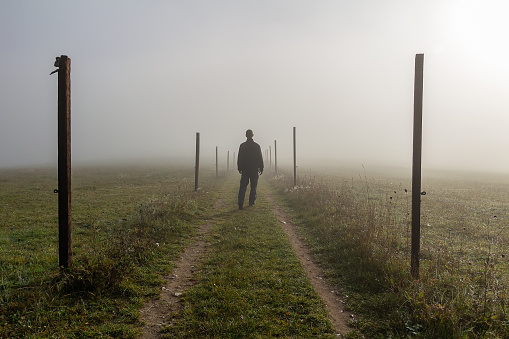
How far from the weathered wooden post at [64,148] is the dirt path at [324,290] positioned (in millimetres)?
4378

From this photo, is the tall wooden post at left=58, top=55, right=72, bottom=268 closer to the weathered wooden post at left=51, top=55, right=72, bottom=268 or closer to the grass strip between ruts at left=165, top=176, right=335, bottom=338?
the weathered wooden post at left=51, top=55, right=72, bottom=268

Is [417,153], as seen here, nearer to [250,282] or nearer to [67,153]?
[250,282]

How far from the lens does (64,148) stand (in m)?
4.97

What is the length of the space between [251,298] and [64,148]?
388 cm

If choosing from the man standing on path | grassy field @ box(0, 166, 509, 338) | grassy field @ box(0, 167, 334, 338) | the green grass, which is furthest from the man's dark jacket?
grassy field @ box(0, 167, 334, 338)

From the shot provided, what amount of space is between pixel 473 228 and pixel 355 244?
6.19 metres

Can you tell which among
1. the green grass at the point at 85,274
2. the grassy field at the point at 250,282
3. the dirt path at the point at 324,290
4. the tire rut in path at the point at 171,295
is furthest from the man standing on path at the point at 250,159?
the tire rut in path at the point at 171,295

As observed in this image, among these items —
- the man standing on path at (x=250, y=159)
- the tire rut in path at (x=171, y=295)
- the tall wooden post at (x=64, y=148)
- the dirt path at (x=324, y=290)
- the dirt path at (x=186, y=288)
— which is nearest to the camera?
the tire rut in path at (x=171, y=295)

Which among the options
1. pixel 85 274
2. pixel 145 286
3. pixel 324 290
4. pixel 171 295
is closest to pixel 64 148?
pixel 85 274

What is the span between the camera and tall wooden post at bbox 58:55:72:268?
16.2 ft

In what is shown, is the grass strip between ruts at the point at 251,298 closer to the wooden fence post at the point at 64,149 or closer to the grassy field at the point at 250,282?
the grassy field at the point at 250,282

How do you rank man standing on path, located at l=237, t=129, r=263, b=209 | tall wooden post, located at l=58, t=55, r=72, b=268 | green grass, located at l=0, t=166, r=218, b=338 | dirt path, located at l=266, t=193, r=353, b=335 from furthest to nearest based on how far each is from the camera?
man standing on path, located at l=237, t=129, r=263, b=209 < tall wooden post, located at l=58, t=55, r=72, b=268 < dirt path, located at l=266, t=193, r=353, b=335 < green grass, located at l=0, t=166, r=218, b=338

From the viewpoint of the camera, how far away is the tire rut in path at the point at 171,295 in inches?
164

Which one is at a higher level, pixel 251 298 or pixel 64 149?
pixel 64 149
